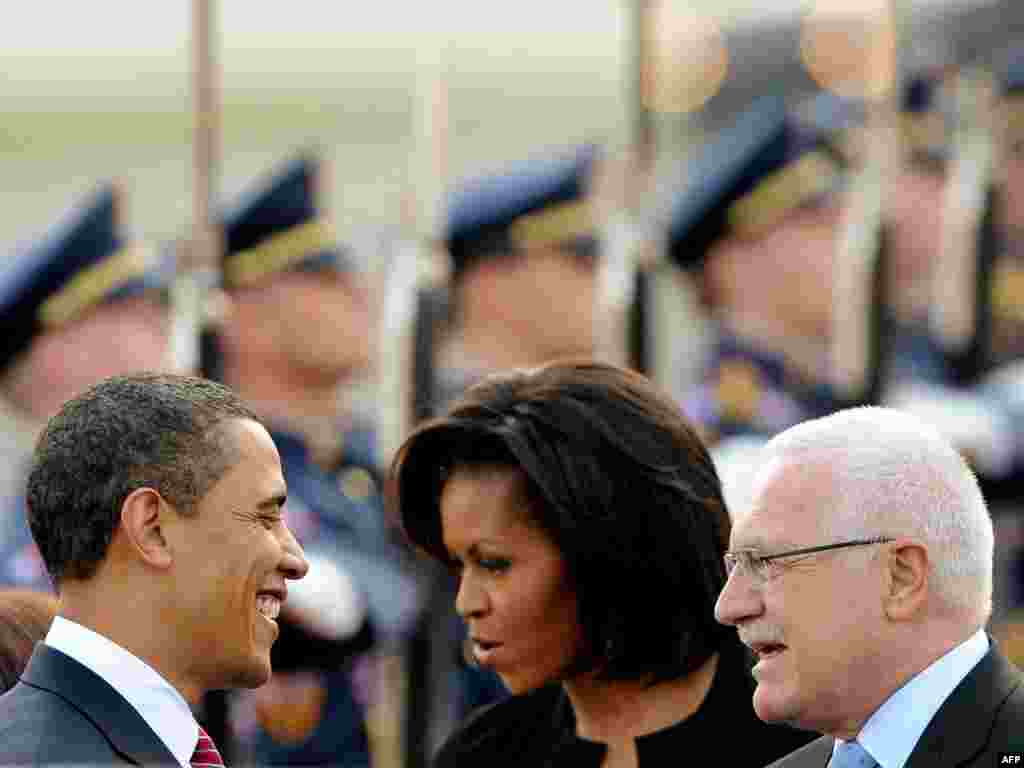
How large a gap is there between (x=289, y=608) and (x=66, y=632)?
2832mm

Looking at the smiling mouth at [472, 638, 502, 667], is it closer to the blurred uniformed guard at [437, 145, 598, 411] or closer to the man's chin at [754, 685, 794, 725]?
the man's chin at [754, 685, 794, 725]

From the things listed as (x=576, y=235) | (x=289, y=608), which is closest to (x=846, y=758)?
(x=289, y=608)

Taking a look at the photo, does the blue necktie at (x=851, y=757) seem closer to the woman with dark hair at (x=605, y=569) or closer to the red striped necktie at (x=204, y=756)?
the woman with dark hair at (x=605, y=569)

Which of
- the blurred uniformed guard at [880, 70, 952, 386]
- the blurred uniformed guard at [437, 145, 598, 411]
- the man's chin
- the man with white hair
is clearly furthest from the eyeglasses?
the blurred uniformed guard at [880, 70, 952, 386]

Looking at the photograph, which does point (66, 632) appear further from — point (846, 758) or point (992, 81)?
point (992, 81)

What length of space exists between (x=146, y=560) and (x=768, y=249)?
3.68 metres

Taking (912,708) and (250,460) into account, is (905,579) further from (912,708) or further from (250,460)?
(250,460)

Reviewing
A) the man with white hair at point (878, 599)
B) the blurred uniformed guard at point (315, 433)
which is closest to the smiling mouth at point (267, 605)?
the man with white hair at point (878, 599)

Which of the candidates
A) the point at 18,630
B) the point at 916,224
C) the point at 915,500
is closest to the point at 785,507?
the point at 915,500

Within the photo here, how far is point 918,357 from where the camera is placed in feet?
19.6

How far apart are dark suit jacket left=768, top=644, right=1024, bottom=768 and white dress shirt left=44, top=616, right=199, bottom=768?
2.58ft

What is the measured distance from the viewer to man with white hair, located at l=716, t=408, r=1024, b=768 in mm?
2525

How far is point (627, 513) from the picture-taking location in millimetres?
3143

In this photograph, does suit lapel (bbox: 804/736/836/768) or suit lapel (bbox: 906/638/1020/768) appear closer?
suit lapel (bbox: 906/638/1020/768)
